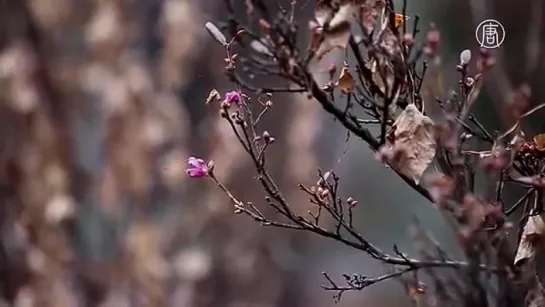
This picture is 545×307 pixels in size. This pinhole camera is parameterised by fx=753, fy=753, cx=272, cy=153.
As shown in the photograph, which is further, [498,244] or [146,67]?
[146,67]

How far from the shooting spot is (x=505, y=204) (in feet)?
1.31

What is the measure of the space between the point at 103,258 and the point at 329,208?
85 cm

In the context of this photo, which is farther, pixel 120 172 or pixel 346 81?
pixel 120 172

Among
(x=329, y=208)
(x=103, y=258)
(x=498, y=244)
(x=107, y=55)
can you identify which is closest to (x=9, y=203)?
(x=103, y=258)

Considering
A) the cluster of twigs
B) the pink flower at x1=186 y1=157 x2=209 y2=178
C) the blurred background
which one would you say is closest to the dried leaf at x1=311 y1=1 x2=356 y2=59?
the cluster of twigs

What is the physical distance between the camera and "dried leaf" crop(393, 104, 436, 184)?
0.36m

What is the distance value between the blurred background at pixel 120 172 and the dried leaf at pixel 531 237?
78cm

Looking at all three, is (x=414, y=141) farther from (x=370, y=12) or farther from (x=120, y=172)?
(x=120, y=172)

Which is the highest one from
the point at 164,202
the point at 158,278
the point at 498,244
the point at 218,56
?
the point at 218,56

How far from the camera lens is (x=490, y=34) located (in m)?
0.50

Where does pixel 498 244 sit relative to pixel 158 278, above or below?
below

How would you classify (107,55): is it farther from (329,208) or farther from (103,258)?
(329,208)

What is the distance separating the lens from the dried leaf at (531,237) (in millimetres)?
363

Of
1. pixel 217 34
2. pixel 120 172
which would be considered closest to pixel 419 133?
pixel 217 34
